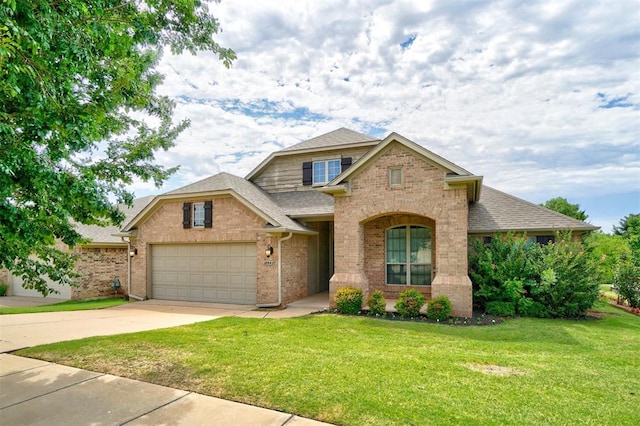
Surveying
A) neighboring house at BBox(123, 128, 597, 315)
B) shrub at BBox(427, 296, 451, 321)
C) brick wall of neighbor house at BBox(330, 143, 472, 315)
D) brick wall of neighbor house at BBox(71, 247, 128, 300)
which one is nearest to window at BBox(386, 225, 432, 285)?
neighboring house at BBox(123, 128, 597, 315)

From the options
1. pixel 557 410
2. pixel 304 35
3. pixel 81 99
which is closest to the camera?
pixel 557 410

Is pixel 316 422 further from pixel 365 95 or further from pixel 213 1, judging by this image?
pixel 365 95

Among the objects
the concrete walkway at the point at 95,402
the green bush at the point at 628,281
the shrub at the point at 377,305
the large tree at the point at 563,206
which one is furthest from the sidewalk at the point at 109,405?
the large tree at the point at 563,206

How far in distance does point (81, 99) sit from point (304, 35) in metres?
6.20

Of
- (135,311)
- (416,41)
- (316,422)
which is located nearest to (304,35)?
(416,41)

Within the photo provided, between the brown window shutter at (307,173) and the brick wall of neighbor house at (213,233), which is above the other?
the brown window shutter at (307,173)

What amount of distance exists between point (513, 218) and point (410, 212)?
5427mm

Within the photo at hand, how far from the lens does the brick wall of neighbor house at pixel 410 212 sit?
10102 mm

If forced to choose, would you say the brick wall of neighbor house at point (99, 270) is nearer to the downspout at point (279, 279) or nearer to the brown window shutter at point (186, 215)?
the brown window shutter at point (186, 215)

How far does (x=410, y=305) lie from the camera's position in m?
9.81

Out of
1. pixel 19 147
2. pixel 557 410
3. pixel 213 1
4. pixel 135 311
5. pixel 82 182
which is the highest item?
pixel 213 1

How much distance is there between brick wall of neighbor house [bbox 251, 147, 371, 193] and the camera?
16047 millimetres

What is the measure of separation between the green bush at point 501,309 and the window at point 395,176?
4.62 m

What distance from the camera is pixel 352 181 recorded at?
1155 centimetres
